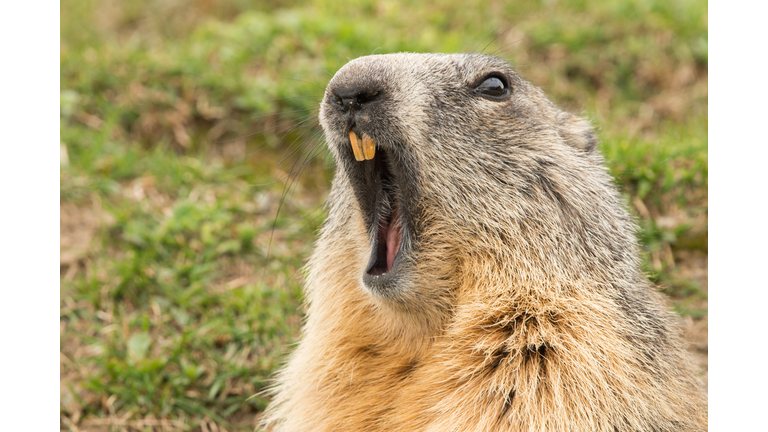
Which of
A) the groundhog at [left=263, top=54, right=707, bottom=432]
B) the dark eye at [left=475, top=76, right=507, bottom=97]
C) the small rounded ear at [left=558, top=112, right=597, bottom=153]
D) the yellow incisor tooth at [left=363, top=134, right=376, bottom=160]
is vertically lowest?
the groundhog at [left=263, top=54, right=707, bottom=432]

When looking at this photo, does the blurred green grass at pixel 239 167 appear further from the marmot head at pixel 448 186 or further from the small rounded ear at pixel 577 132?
the small rounded ear at pixel 577 132

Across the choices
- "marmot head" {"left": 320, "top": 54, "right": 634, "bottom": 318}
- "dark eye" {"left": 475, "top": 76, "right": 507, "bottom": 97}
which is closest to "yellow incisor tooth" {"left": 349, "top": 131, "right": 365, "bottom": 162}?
"marmot head" {"left": 320, "top": 54, "right": 634, "bottom": 318}

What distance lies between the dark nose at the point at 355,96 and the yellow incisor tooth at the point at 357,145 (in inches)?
4.2

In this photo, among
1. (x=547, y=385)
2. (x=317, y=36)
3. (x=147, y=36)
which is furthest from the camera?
(x=147, y=36)

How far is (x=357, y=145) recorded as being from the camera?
2.68 metres

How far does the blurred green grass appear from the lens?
13.5 ft

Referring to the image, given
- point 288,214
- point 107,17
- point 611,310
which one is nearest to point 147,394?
point 288,214

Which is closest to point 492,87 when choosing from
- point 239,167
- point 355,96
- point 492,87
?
point 492,87

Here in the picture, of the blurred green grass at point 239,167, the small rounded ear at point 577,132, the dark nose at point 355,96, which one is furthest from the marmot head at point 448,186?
the blurred green grass at point 239,167

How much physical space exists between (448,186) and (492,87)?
0.62 metres

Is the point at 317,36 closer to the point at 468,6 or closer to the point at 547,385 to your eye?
the point at 468,6

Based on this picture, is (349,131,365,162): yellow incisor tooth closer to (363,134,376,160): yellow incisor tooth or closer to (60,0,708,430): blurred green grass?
(363,134,376,160): yellow incisor tooth

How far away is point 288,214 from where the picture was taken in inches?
211

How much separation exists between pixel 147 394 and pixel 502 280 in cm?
230
